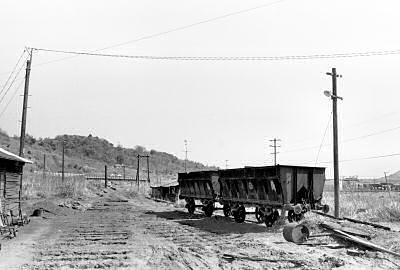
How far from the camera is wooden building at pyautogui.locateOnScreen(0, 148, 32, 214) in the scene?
20438 mm

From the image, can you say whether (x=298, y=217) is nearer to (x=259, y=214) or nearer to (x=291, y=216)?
(x=291, y=216)

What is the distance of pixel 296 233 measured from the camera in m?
13.9

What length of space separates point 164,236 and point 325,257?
21.4 feet

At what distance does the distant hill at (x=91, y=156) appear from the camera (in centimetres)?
11169

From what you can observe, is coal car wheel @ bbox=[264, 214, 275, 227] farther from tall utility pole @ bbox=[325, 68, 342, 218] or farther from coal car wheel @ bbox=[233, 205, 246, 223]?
tall utility pole @ bbox=[325, 68, 342, 218]

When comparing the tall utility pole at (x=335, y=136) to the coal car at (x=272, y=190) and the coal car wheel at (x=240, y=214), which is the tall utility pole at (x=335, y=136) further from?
the coal car wheel at (x=240, y=214)

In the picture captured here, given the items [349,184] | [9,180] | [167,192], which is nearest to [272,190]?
[9,180]

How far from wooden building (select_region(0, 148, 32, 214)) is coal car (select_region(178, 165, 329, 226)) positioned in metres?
9.99

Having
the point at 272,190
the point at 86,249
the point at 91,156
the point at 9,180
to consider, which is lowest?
the point at 86,249

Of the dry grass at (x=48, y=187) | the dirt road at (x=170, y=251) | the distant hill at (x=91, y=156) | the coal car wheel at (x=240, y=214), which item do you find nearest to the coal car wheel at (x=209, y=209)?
the coal car wheel at (x=240, y=214)

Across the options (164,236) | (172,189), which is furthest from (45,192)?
(164,236)

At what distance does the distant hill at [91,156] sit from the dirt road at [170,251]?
87129mm

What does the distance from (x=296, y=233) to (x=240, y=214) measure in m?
8.33

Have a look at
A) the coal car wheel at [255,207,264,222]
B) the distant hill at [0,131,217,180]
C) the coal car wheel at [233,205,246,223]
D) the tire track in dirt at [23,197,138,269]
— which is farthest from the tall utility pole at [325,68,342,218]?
the distant hill at [0,131,217,180]
